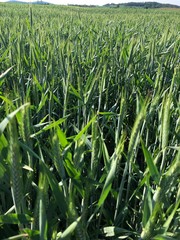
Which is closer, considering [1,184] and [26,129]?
[26,129]

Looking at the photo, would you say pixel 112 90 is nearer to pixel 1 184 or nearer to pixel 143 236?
pixel 1 184

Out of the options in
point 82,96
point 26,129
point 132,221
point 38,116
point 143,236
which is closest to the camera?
point 143,236

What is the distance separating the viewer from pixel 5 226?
0.75 m

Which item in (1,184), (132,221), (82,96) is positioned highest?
(82,96)

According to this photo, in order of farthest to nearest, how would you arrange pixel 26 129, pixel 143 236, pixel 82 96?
pixel 82 96 < pixel 26 129 < pixel 143 236

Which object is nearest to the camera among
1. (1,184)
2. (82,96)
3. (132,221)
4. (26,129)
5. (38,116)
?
(26,129)

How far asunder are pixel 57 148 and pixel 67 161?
0.13 metres

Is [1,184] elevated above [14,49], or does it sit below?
below

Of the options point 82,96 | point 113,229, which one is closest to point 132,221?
point 113,229

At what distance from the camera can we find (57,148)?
1.97ft

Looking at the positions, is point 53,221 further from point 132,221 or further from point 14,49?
point 14,49

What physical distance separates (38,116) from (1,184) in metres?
0.58

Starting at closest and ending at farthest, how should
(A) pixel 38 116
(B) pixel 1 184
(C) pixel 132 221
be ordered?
(B) pixel 1 184 → (C) pixel 132 221 → (A) pixel 38 116

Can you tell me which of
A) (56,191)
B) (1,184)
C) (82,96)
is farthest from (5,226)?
(82,96)
